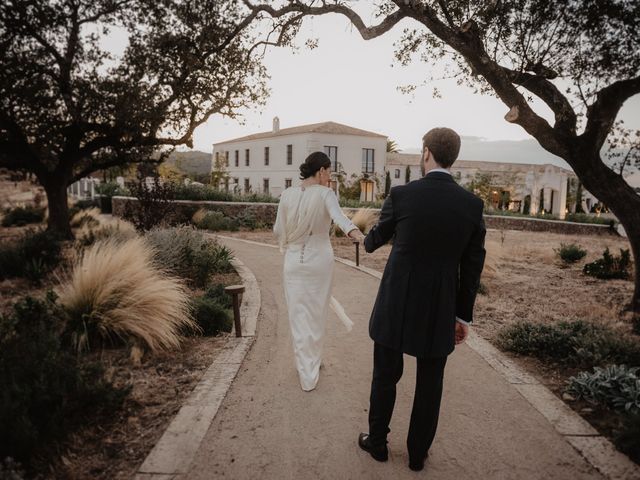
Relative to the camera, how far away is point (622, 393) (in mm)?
3531

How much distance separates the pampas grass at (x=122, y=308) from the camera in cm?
456

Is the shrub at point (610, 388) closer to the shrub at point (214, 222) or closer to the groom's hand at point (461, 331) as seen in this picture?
the groom's hand at point (461, 331)

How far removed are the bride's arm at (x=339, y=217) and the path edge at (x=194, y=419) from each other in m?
1.83

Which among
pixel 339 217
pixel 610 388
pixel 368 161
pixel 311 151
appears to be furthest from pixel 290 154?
pixel 610 388

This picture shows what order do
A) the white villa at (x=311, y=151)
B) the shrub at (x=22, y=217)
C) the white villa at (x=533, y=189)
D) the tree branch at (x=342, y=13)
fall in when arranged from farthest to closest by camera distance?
1. the white villa at (x=311, y=151)
2. the white villa at (x=533, y=189)
3. the shrub at (x=22, y=217)
4. the tree branch at (x=342, y=13)

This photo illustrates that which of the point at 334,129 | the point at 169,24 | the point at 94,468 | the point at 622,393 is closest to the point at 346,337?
the point at 622,393

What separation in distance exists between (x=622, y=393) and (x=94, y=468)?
4141 millimetres

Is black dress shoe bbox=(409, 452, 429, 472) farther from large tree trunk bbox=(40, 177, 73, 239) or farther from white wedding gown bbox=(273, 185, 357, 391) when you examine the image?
large tree trunk bbox=(40, 177, 73, 239)

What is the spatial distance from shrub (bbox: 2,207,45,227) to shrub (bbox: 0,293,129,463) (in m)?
15.9

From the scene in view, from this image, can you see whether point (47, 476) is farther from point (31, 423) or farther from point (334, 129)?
point (334, 129)

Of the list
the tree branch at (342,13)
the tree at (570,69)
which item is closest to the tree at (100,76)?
the tree branch at (342,13)

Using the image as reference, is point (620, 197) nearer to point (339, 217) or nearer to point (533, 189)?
point (339, 217)

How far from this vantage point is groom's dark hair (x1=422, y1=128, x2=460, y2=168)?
2545mm

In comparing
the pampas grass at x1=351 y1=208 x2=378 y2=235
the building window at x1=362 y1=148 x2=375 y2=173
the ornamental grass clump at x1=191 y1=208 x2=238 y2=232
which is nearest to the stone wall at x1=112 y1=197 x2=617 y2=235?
the ornamental grass clump at x1=191 y1=208 x2=238 y2=232
